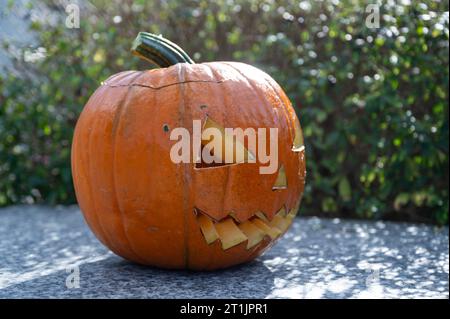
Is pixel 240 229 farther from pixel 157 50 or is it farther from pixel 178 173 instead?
pixel 157 50

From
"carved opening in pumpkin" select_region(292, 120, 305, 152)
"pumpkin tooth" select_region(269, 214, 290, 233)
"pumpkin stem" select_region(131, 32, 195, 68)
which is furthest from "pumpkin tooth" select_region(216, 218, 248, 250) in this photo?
"pumpkin stem" select_region(131, 32, 195, 68)

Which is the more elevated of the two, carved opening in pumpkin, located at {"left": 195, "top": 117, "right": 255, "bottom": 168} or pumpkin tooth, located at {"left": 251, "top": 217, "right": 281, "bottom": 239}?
carved opening in pumpkin, located at {"left": 195, "top": 117, "right": 255, "bottom": 168}

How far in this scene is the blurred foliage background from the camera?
3.62 meters

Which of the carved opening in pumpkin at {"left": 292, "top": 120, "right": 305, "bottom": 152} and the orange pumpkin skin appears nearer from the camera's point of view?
the orange pumpkin skin

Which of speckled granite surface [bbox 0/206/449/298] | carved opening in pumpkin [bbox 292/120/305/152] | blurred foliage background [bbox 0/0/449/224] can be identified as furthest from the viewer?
blurred foliage background [bbox 0/0/449/224]

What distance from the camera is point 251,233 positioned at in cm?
258

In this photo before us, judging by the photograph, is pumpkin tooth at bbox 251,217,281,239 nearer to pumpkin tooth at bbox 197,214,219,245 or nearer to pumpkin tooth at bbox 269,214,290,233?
pumpkin tooth at bbox 269,214,290,233

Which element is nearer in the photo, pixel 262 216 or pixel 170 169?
pixel 170 169

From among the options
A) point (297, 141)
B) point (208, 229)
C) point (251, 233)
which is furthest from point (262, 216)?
point (297, 141)

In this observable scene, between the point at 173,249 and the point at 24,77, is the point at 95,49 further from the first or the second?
the point at 173,249

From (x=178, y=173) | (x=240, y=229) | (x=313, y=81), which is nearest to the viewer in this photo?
(x=178, y=173)

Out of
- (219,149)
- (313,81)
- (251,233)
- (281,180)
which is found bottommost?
(251,233)

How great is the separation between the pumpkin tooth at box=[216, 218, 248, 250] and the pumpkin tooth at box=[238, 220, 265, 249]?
0.17 feet

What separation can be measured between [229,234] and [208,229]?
0.09 metres
